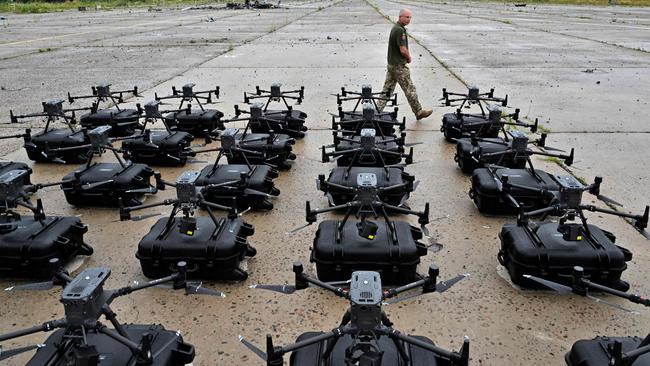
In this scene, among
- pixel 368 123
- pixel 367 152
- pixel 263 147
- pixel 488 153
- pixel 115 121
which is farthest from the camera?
pixel 115 121

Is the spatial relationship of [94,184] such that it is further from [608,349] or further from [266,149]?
[608,349]

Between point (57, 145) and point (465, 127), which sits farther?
point (465, 127)

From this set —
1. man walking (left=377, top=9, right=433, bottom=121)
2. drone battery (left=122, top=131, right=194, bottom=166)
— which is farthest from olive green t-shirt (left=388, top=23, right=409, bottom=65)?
drone battery (left=122, top=131, right=194, bottom=166)

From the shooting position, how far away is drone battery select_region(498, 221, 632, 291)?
379cm

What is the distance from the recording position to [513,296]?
395 cm

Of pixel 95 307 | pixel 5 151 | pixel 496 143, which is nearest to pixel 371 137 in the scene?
pixel 496 143

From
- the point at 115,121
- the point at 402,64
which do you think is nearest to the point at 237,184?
the point at 115,121

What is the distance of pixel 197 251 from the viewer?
3949 millimetres

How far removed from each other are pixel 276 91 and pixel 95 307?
18.7 ft

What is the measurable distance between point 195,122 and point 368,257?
15.9ft

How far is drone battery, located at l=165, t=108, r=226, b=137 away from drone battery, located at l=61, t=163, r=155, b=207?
7.48ft

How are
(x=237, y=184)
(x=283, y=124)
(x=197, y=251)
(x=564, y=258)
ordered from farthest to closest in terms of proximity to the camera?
(x=283, y=124)
(x=237, y=184)
(x=197, y=251)
(x=564, y=258)

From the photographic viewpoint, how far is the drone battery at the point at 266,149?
6.22m

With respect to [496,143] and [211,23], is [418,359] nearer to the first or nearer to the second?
[496,143]
